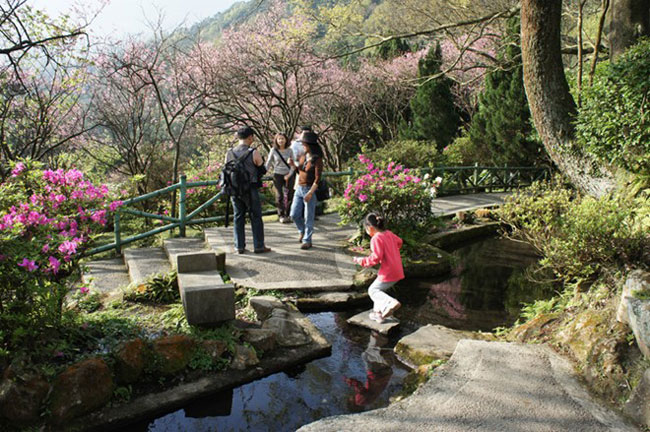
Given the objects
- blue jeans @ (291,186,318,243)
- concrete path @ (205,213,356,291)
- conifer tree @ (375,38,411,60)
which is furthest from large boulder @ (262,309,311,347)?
conifer tree @ (375,38,411,60)

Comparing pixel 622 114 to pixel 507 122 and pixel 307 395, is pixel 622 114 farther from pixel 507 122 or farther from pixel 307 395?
pixel 507 122

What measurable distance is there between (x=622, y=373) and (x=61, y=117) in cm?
1409

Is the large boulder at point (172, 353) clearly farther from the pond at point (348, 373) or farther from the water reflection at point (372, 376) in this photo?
the water reflection at point (372, 376)

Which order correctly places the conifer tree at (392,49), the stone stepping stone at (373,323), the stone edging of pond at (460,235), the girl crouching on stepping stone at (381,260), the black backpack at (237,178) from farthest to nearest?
the conifer tree at (392,49)
the stone edging of pond at (460,235)
the black backpack at (237,178)
the girl crouching on stepping stone at (381,260)
the stone stepping stone at (373,323)

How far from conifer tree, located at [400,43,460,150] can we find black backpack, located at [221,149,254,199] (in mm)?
12852

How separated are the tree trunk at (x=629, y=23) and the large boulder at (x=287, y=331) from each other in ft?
21.4

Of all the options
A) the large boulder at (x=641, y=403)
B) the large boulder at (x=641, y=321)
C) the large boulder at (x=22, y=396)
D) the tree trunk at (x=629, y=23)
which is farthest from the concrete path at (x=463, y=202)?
the large boulder at (x=22, y=396)

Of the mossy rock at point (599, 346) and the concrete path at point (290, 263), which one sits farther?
the concrete path at point (290, 263)

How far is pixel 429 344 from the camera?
14.1 feet

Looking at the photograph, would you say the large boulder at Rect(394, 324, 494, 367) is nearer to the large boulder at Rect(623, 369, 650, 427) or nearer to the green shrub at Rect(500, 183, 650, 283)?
the green shrub at Rect(500, 183, 650, 283)

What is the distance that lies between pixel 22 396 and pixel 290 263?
3724mm

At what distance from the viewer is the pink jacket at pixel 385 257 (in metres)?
5.07

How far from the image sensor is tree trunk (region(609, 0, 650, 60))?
704 centimetres

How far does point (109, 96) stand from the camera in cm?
1417
